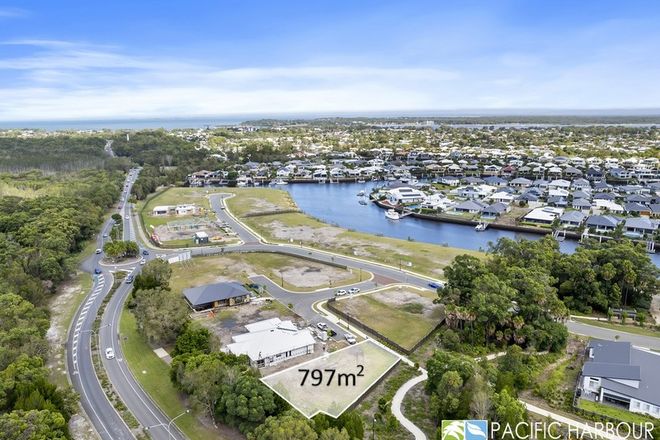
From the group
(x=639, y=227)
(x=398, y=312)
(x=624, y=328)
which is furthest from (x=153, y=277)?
(x=639, y=227)

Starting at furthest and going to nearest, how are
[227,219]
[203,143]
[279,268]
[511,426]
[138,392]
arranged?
[203,143], [227,219], [279,268], [138,392], [511,426]

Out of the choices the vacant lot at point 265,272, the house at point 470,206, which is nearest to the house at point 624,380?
the vacant lot at point 265,272

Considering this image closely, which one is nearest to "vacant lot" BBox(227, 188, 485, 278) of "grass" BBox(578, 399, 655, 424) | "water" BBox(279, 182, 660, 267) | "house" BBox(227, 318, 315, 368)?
"water" BBox(279, 182, 660, 267)

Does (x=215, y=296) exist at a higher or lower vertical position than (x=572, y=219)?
lower

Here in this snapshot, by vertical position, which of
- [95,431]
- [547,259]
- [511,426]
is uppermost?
[547,259]

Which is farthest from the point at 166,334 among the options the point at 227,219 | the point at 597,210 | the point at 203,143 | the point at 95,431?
the point at 203,143

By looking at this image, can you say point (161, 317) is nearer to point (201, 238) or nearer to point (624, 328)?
point (201, 238)

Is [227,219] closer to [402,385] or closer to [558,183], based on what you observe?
[402,385]
